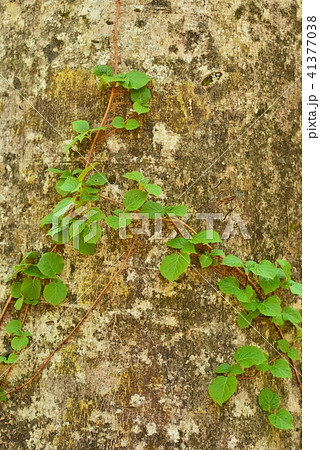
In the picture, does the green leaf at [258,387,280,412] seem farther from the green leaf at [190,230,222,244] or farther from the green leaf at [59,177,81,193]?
the green leaf at [59,177,81,193]

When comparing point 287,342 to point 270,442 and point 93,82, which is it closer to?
point 270,442

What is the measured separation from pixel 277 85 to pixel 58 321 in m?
1.35

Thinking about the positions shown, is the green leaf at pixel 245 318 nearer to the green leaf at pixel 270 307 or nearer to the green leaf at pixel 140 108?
the green leaf at pixel 270 307

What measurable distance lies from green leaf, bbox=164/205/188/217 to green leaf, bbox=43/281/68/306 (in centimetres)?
50

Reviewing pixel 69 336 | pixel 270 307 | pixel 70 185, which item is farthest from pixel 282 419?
pixel 70 185

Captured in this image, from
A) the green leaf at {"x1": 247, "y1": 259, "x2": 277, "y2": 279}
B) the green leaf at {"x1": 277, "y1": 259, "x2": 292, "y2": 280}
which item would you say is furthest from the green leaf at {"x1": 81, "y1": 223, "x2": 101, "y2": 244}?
the green leaf at {"x1": 277, "y1": 259, "x2": 292, "y2": 280}

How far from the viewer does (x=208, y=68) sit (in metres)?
1.74

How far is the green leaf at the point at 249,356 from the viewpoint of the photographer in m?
1.57

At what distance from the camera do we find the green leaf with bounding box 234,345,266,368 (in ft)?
5.15

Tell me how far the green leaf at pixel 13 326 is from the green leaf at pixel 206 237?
30.1 inches

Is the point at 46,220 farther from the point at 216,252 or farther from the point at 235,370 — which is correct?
the point at 235,370

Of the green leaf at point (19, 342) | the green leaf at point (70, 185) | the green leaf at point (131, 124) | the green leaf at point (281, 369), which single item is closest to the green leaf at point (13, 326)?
the green leaf at point (19, 342)

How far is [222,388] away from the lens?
1.53 metres

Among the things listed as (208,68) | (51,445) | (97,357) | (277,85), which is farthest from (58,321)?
(277,85)
